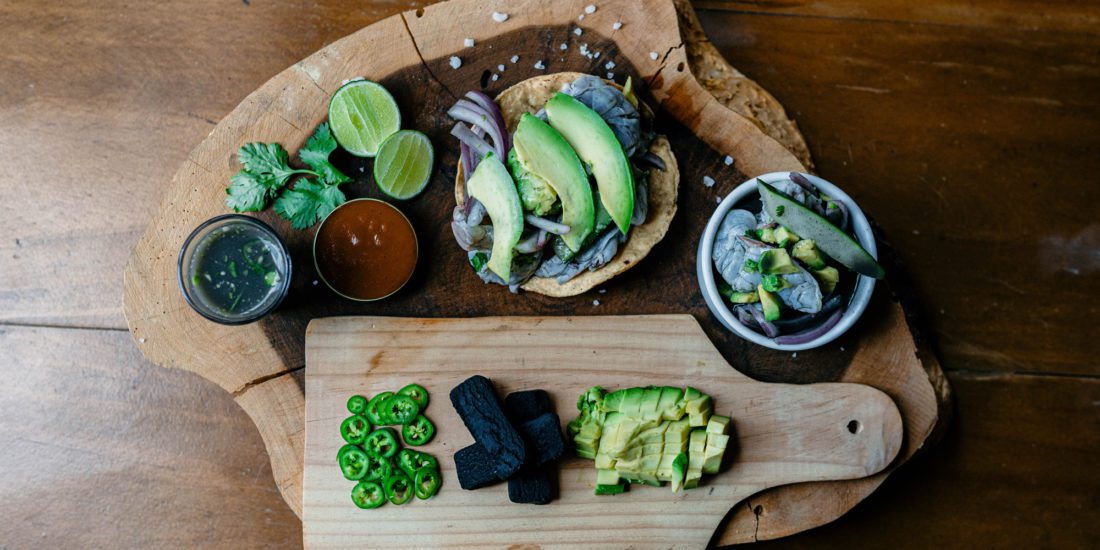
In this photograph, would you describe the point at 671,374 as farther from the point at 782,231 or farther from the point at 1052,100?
the point at 1052,100

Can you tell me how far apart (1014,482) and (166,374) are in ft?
12.5

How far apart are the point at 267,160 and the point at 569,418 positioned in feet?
5.03

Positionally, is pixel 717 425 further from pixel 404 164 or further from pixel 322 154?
pixel 322 154

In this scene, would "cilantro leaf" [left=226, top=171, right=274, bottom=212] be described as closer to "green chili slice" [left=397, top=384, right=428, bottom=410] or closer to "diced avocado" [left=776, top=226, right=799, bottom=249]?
"green chili slice" [left=397, top=384, right=428, bottom=410]

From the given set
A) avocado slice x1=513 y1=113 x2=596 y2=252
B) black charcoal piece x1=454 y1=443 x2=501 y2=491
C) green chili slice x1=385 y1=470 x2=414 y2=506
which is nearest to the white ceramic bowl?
avocado slice x1=513 y1=113 x2=596 y2=252

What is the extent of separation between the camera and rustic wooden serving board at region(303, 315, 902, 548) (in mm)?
2764

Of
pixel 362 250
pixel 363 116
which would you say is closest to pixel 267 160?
pixel 363 116

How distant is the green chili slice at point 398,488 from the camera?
2730 mm

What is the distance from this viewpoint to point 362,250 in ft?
→ 8.86

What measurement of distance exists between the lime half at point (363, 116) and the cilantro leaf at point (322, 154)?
0.04m

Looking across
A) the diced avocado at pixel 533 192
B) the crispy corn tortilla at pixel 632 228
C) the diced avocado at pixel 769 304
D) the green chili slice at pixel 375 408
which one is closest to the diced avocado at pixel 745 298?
the diced avocado at pixel 769 304

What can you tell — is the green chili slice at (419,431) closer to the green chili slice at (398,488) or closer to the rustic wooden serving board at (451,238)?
the green chili slice at (398,488)

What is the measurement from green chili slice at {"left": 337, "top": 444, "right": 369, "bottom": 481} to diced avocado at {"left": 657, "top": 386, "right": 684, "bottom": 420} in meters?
1.15

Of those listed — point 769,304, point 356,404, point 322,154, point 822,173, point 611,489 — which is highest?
point 322,154
